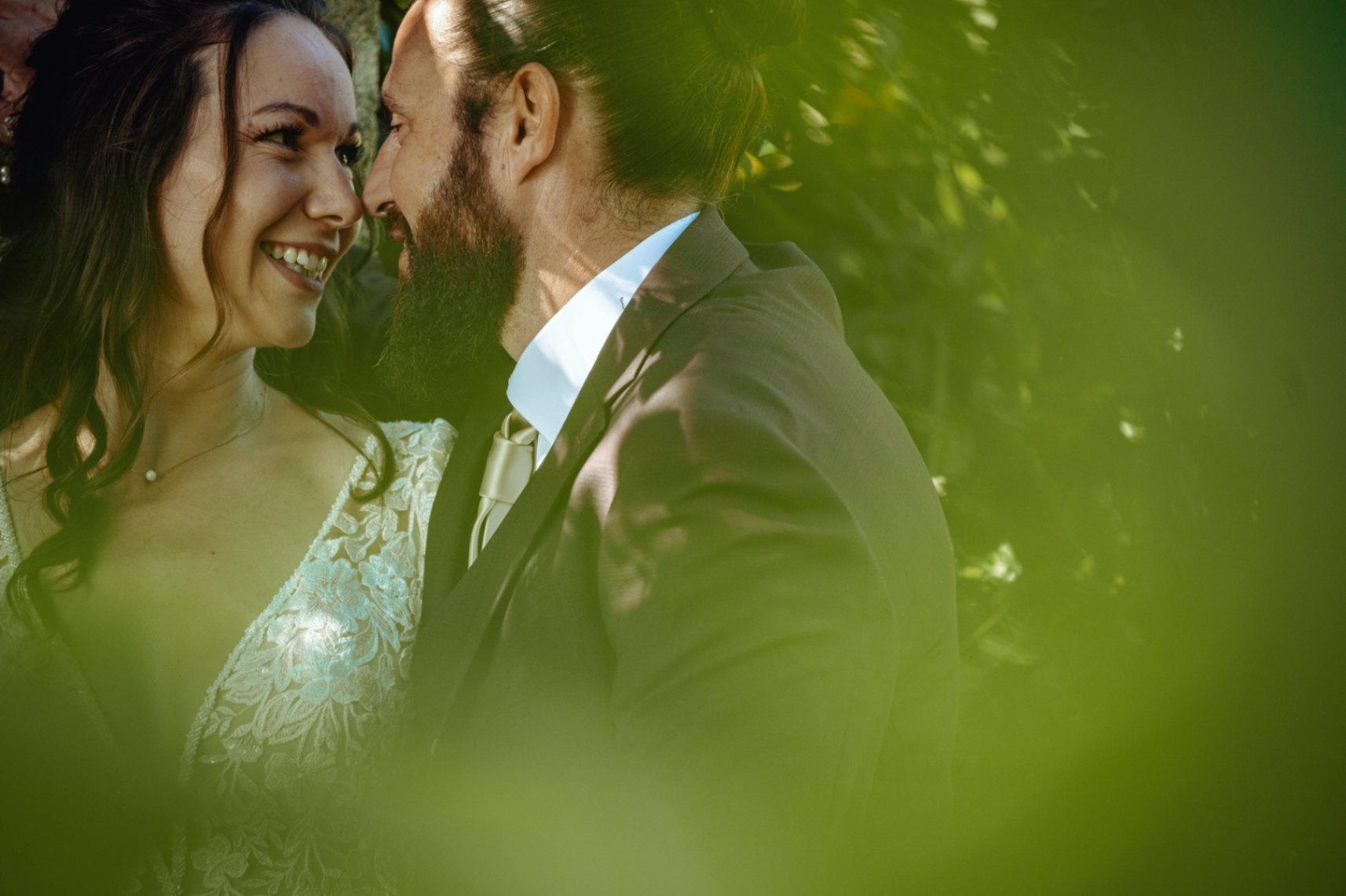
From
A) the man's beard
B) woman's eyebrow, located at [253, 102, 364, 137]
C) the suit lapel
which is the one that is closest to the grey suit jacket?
the suit lapel

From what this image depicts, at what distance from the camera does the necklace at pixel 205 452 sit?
2.47m

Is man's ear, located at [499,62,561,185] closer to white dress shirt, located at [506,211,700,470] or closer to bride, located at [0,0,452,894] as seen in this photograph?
white dress shirt, located at [506,211,700,470]

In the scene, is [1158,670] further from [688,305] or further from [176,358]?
[176,358]

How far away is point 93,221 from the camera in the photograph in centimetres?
234

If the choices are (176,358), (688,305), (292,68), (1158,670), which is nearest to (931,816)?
(1158,670)

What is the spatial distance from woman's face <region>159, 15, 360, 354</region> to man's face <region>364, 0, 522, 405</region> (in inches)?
5.7

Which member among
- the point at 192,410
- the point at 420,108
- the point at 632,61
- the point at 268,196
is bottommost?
the point at 192,410

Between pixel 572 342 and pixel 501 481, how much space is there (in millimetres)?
368

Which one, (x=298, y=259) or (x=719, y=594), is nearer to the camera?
(x=719, y=594)

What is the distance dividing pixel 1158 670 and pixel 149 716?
7.91 ft

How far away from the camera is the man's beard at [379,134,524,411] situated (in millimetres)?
2385

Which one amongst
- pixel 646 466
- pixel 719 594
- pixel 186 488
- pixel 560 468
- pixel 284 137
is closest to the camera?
pixel 719 594

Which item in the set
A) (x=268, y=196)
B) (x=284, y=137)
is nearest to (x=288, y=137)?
(x=284, y=137)

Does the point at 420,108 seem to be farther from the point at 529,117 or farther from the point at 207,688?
the point at 207,688
